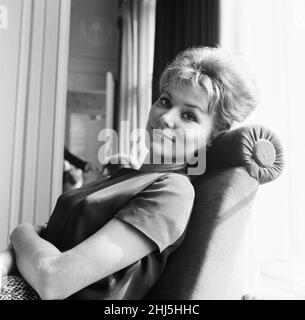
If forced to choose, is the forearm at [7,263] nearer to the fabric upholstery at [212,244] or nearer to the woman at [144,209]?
the woman at [144,209]

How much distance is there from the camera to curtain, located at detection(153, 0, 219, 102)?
2.02 metres

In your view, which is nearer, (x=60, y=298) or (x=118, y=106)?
(x=60, y=298)

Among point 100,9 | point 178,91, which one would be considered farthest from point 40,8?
point 100,9

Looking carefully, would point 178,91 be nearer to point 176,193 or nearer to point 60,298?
point 176,193

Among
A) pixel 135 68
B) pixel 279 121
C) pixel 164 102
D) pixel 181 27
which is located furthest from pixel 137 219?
pixel 135 68

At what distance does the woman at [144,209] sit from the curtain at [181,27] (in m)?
1.18

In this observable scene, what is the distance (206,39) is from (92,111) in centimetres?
210

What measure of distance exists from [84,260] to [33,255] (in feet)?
0.40

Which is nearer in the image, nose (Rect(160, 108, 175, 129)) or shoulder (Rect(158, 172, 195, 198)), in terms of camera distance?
shoulder (Rect(158, 172, 195, 198))

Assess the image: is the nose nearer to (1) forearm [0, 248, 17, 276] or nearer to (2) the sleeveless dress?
(2) the sleeveless dress

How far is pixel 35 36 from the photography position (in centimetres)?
203

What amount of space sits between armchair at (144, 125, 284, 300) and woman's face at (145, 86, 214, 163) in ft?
0.28

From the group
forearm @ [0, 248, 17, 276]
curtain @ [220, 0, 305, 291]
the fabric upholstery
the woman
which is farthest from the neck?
curtain @ [220, 0, 305, 291]

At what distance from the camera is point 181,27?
97.2 inches
